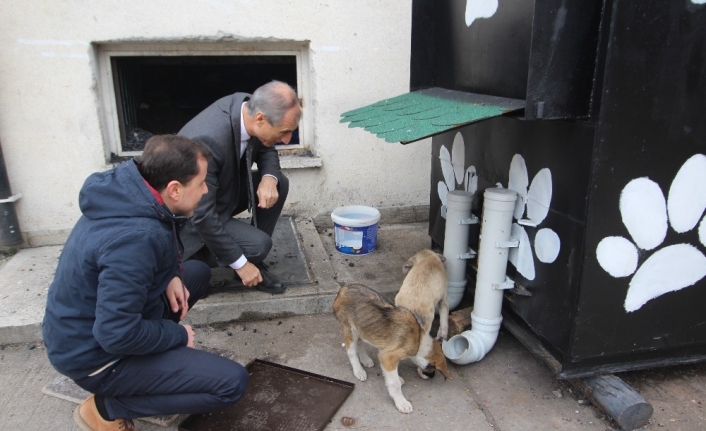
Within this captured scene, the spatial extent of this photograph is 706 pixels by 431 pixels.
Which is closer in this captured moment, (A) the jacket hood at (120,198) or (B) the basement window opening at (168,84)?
(A) the jacket hood at (120,198)

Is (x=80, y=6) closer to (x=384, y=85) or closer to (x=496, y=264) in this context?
(x=384, y=85)

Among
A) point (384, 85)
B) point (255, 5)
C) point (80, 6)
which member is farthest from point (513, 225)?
point (80, 6)

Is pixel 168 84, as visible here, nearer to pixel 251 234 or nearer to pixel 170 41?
pixel 170 41

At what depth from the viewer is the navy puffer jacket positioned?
76.0 inches

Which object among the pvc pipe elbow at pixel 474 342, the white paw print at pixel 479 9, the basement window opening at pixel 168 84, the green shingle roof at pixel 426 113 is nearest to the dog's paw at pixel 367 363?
the pvc pipe elbow at pixel 474 342

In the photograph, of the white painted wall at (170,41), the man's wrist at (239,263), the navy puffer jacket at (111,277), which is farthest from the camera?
the white painted wall at (170,41)

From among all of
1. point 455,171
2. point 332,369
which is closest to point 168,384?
point 332,369

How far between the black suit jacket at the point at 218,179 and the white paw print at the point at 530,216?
1.75 metres

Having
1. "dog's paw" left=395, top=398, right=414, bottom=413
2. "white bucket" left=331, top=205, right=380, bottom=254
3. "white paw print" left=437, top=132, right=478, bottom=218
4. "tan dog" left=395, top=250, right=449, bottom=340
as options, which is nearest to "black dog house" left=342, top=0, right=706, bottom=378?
"white paw print" left=437, top=132, right=478, bottom=218

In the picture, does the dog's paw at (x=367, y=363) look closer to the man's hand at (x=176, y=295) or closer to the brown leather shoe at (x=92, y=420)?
the man's hand at (x=176, y=295)

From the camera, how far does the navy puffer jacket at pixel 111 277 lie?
193 centimetres

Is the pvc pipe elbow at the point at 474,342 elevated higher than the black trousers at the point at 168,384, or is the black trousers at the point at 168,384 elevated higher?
the black trousers at the point at 168,384

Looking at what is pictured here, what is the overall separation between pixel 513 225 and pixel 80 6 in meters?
3.93

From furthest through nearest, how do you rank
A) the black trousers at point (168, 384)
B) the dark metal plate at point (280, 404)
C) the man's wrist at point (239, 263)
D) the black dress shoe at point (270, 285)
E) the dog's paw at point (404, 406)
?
the black dress shoe at point (270, 285), the man's wrist at point (239, 263), the dog's paw at point (404, 406), the dark metal plate at point (280, 404), the black trousers at point (168, 384)
